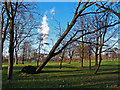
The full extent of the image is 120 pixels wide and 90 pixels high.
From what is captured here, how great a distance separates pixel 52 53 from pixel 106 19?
370 inches

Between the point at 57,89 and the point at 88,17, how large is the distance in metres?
13.4

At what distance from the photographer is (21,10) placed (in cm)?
1167

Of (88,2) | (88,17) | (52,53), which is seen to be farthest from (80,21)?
(52,53)

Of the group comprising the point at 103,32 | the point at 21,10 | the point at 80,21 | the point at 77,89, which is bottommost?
the point at 77,89

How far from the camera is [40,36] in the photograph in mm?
27781

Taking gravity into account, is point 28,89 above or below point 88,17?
below

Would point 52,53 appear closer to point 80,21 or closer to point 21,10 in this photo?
Result: point 21,10

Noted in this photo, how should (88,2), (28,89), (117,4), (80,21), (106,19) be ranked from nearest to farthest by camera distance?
(28,89), (88,2), (117,4), (106,19), (80,21)

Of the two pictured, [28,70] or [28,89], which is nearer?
[28,89]

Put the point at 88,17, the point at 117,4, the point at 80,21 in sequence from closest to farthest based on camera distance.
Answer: the point at 117,4 → the point at 88,17 → the point at 80,21

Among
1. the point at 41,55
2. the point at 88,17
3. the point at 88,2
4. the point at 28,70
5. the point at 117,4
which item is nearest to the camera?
the point at 88,2

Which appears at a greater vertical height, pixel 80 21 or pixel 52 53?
pixel 80 21

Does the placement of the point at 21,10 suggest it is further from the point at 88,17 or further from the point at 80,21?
the point at 80,21

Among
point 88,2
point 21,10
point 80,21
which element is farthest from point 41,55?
point 88,2
